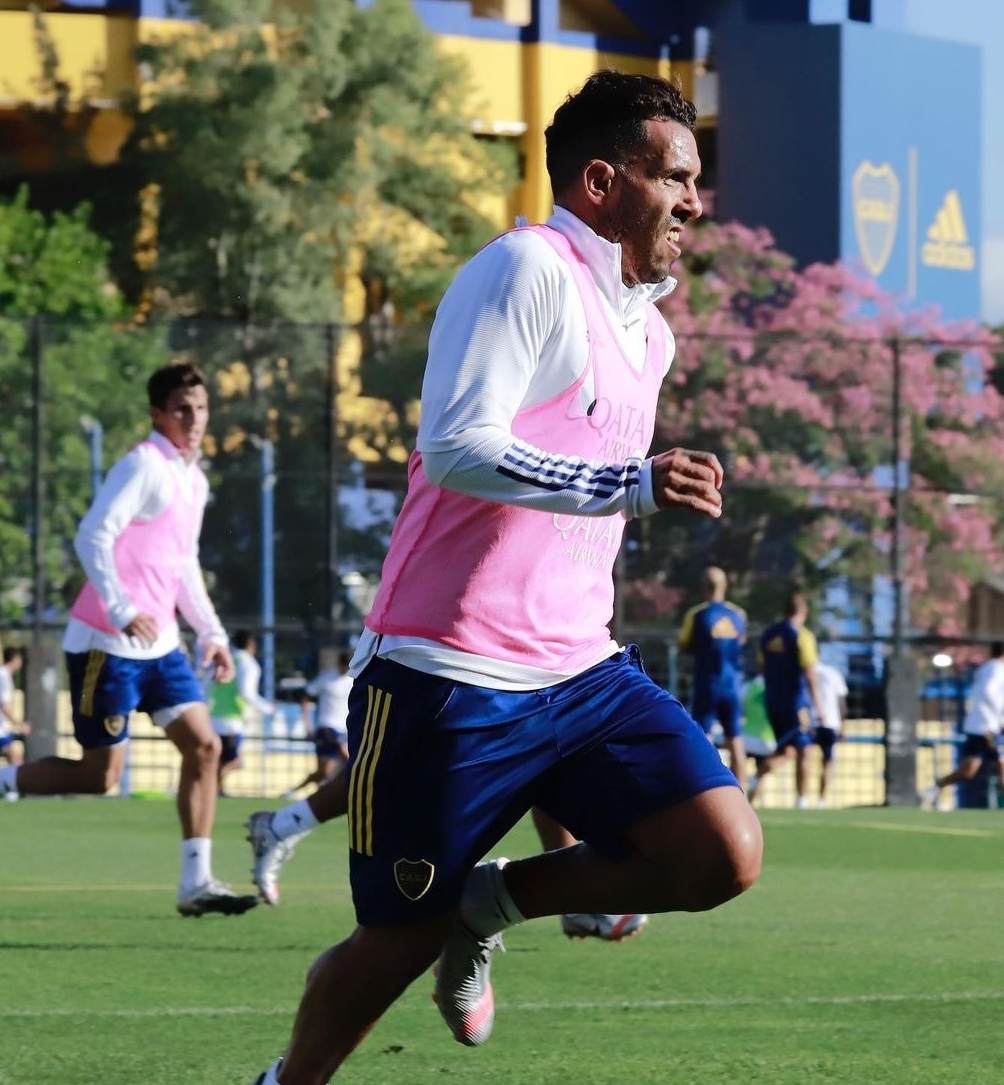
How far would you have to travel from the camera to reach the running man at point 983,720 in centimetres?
2280

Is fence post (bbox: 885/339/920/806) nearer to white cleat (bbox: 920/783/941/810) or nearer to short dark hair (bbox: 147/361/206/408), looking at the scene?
white cleat (bbox: 920/783/941/810)

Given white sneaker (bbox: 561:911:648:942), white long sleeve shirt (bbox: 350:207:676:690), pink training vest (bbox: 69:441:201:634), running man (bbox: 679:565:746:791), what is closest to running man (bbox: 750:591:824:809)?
running man (bbox: 679:565:746:791)

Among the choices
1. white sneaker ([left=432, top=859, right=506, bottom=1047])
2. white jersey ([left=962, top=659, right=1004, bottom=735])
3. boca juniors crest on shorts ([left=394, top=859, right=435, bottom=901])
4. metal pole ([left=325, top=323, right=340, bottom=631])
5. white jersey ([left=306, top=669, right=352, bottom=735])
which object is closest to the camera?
boca juniors crest on shorts ([left=394, top=859, right=435, bottom=901])

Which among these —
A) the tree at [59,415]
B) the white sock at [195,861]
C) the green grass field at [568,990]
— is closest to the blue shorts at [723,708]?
the tree at [59,415]

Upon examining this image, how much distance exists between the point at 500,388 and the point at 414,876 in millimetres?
933

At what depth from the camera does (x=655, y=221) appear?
5.30 meters

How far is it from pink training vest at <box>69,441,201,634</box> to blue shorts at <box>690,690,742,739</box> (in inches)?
426

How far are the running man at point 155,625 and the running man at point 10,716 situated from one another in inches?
459

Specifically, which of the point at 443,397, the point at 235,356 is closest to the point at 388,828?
the point at 443,397

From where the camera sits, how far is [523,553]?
507 cm

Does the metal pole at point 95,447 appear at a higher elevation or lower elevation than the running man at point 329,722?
higher

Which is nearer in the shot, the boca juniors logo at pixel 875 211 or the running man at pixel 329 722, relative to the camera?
the running man at pixel 329 722

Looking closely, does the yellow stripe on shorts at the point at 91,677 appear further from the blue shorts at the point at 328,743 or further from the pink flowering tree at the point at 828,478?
the pink flowering tree at the point at 828,478

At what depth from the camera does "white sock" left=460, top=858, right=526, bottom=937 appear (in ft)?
17.5
